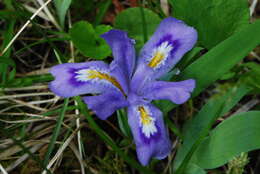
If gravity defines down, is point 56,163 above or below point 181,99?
below

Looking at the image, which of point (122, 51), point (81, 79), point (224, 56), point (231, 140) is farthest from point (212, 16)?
point (81, 79)

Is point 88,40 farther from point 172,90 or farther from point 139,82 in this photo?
point 172,90

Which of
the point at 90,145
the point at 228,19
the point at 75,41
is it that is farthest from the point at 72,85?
the point at 228,19

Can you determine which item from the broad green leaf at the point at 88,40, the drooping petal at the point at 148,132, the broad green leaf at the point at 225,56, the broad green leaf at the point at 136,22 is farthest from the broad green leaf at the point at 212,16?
the drooping petal at the point at 148,132

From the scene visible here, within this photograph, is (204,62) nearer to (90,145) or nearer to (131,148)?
(131,148)

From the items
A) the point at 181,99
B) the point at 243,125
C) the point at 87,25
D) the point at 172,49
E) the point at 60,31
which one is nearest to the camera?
the point at 181,99
